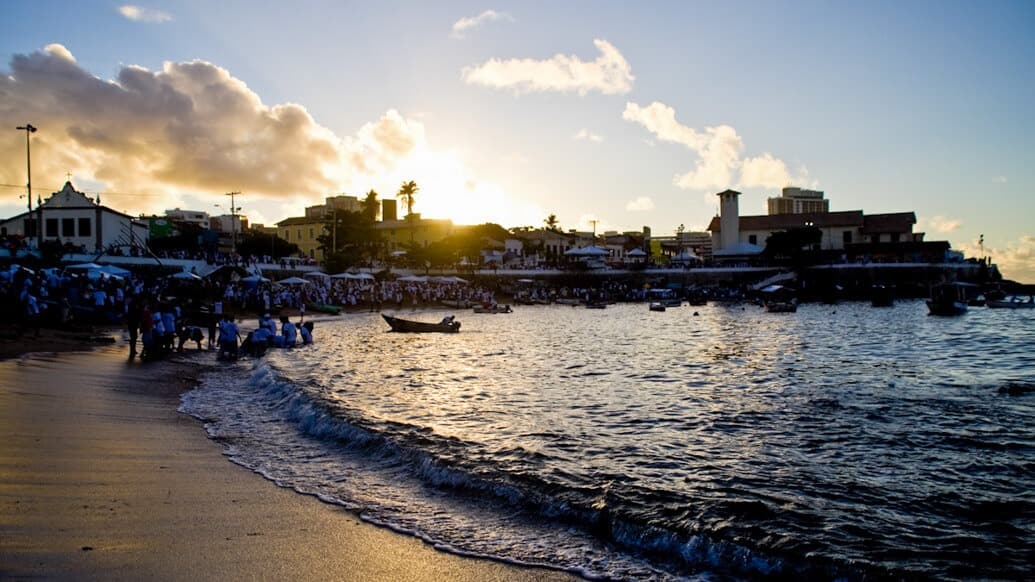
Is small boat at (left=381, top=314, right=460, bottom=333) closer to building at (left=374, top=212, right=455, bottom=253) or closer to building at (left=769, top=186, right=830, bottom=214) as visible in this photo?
building at (left=374, top=212, right=455, bottom=253)

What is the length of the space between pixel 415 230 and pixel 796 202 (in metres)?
123

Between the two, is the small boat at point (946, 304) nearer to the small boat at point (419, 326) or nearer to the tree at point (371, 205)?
the small boat at point (419, 326)

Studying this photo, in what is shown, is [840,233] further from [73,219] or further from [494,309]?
[73,219]

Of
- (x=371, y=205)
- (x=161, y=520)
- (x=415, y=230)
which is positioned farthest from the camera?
(x=415, y=230)

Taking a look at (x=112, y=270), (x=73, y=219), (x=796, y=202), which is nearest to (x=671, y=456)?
(x=112, y=270)

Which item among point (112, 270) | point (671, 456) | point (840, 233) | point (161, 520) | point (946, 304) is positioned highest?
point (840, 233)

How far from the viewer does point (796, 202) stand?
582ft

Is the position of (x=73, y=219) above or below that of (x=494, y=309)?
above

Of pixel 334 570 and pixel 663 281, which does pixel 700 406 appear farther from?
pixel 663 281

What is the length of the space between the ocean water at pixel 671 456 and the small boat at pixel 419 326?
43.5 feet

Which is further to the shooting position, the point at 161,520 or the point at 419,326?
the point at 419,326

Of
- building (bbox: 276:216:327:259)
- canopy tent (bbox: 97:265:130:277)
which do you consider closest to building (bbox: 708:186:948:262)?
building (bbox: 276:216:327:259)

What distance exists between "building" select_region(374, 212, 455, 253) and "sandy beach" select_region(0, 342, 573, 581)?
85.1 metres

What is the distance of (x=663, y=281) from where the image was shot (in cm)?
8669
